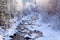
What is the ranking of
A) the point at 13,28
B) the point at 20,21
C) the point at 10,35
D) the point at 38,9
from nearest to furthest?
the point at 10,35, the point at 13,28, the point at 20,21, the point at 38,9

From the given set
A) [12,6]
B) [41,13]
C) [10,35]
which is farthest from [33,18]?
[10,35]

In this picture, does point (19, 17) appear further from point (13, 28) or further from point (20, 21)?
point (13, 28)

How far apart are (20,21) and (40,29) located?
0.72 m

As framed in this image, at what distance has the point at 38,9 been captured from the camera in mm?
4539

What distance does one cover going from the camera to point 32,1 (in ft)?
16.4

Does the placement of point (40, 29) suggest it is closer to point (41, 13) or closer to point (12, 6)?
point (41, 13)

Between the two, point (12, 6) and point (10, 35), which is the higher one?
point (12, 6)

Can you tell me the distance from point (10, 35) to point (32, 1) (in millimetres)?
1965

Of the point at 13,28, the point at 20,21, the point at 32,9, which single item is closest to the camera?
the point at 13,28

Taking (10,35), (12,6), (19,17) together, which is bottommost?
(10,35)

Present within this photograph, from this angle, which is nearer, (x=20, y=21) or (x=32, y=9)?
(x=20, y=21)

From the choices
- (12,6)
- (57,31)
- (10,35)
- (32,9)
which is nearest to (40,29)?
(57,31)

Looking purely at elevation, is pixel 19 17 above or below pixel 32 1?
below

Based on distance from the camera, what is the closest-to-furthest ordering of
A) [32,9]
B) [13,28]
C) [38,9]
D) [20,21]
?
[13,28], [20,21], [38,9], [32,9]
